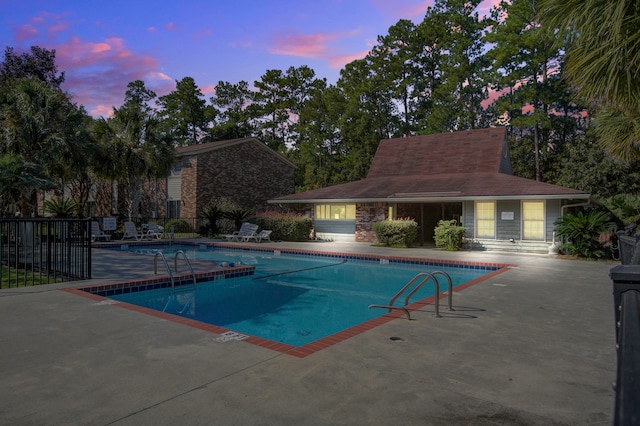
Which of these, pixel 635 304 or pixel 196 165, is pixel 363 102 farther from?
pixel 635 304

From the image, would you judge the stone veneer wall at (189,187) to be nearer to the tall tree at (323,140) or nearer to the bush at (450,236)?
the tall tree at (323,140)

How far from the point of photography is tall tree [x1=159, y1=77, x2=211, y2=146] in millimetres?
47250

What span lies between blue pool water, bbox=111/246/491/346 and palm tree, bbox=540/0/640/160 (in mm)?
5195

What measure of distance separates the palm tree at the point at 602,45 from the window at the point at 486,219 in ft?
38.2

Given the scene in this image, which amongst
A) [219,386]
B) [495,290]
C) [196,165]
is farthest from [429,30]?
[219,386]

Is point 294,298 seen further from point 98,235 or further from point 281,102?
point 281,102

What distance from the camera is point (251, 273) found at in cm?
1184

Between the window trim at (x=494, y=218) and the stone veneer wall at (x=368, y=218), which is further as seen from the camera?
the stone veneer wall at (x=368, y=218)

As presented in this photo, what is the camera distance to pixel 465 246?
17891mm

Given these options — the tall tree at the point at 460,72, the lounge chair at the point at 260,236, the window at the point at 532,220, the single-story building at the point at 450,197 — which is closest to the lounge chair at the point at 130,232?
the lounge chair at the point at 260,236

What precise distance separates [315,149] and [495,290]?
107 feet

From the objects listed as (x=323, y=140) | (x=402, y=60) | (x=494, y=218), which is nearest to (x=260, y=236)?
(x=494, y=218)

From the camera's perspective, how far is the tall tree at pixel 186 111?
47250 millimetres

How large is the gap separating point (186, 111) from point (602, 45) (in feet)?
154
